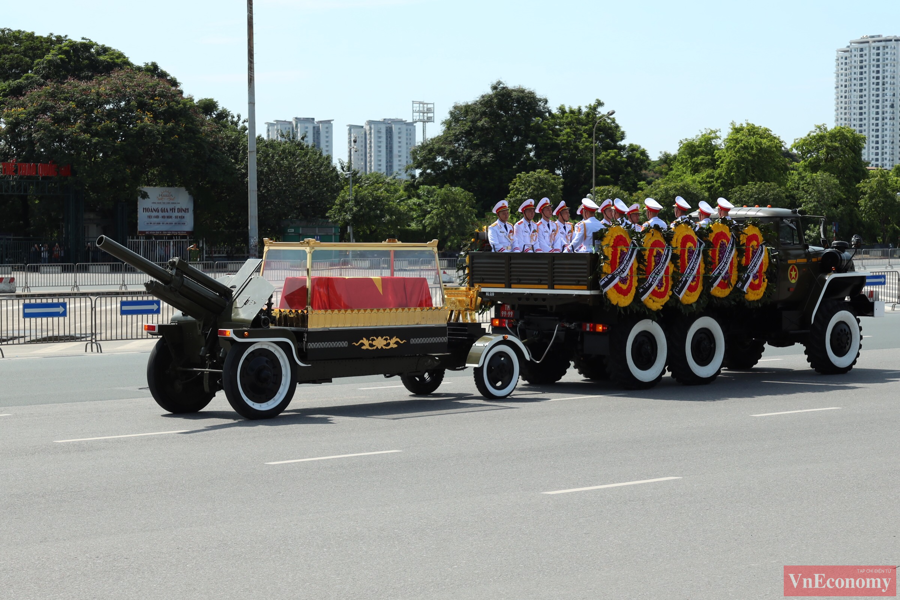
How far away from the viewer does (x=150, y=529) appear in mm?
6941

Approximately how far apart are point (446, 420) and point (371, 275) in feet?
7.05

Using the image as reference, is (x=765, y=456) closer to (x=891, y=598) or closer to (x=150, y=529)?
(x=891, y=598)

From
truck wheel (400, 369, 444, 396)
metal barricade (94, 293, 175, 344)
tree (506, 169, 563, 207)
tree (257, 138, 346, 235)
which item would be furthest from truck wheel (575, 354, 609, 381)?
tree (506, 169, 563, 207)

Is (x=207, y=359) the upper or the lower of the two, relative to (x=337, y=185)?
lower

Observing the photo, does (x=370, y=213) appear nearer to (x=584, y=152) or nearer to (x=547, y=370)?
(x=584, y=152)

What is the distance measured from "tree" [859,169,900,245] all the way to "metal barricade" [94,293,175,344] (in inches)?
3041

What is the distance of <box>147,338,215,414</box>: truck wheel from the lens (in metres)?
12.2

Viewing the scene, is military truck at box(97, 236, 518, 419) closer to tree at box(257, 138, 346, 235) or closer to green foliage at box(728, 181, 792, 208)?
tree at box(257, 138, 346, 235)

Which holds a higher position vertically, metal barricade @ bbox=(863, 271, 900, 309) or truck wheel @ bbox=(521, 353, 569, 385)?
metal barricade @ bbox=(863, 271, 900, 309)

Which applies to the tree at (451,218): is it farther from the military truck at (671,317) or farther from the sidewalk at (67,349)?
the military truck at (671,317)

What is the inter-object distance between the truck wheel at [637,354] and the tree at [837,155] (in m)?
86.2

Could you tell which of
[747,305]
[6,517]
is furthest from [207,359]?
[747,305]

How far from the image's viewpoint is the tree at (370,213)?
2387 inches

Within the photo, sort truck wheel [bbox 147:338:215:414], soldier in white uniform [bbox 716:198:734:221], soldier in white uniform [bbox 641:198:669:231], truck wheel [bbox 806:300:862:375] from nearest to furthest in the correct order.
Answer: truck wheel [bbox 147:338:215:414], soldier in white uniform [bbox 641:198:669:231], soldier in white uniform [bbox 716:198:734:221], truck wheel [bbox 806:300:862:375]
